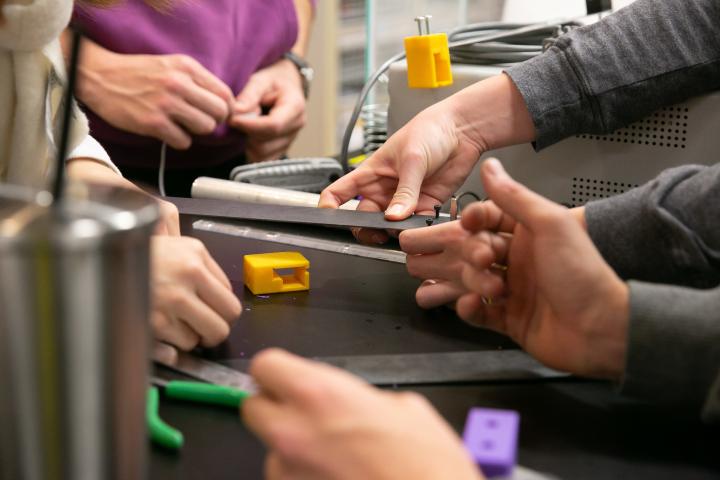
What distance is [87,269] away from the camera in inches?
13.6

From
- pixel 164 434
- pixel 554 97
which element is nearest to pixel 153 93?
pixel 554 97

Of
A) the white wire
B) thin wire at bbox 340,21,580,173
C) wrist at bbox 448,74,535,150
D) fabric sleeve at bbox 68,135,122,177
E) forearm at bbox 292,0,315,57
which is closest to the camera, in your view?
fabric sleeve at bbox 68,135,122,177

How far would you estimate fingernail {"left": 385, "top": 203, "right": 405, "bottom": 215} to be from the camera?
0.91 metres

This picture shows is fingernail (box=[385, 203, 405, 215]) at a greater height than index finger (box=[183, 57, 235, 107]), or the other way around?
index finger (box=[183, 57, 235, 107])

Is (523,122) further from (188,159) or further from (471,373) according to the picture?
(188,159)

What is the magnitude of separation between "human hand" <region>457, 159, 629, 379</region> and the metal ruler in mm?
18

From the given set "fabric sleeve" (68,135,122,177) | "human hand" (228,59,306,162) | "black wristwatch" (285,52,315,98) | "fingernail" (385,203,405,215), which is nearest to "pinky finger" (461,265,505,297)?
"fingernail" (385,203,405,215)

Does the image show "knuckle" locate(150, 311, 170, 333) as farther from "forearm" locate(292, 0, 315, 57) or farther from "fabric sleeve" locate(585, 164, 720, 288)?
"forearm" locate(292, 0, 315, 57)

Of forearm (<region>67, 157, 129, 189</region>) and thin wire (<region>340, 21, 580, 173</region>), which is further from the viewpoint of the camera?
thin wire (<region>340, 21, 580, 173</region>)

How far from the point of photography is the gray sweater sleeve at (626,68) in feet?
3.23

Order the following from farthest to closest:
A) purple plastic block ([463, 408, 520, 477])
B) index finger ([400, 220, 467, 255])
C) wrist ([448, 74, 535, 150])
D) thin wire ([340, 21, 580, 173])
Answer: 1. thin wire ([340, 21, 580, 173])
2. wrist ([448, 74, 535, 150])
3. index finger ([400, 220, 467, 255])
4. purple plastic block ([463, 408, 520, 477])

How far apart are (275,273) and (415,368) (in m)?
0.24

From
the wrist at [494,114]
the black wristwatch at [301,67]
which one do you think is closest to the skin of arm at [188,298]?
the wrist at [494,114]

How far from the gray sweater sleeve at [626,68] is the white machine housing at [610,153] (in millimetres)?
27
